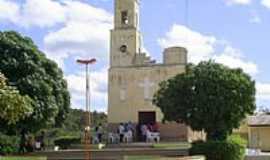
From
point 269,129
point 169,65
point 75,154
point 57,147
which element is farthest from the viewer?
point 269,129

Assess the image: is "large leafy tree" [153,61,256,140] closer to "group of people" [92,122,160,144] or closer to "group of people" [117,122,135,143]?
"group of people" [92,122,160,144]

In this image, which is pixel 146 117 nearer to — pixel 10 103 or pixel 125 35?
pixel 125 35

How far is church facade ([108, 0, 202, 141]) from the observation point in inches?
1599

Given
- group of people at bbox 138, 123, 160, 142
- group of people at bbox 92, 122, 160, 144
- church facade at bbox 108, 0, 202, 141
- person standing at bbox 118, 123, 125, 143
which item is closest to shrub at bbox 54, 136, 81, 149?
group of people at bbox 92, 122, 160, 144

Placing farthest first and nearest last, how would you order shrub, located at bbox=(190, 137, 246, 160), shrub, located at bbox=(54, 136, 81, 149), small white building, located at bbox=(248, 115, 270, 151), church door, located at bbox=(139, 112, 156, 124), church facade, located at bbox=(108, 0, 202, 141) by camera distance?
small white building, located at bbox=(248, 115, 270, 151) < church door, located at bbox=(139, 112, 156, 124) < church facade, located at bbox=(108, 0, 202, 141) < shrub, located at bbox=(54, 136, 81, 149) < shrub, located at bbox=(190, 137, 246, 160)

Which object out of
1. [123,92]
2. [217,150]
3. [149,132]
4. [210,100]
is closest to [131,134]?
[149,132]

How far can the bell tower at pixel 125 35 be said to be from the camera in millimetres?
42375

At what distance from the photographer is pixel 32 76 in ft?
104

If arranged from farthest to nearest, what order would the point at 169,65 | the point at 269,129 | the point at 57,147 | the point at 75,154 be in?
the point at 269,129 → the point at 169,65 → the point at 57,147 → the point at 75,154

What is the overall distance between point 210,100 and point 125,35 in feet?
44.4

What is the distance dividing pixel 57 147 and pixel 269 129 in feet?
71.7

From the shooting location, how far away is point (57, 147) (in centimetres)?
3756

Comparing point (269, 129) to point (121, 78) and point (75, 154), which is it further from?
point (75, 154)

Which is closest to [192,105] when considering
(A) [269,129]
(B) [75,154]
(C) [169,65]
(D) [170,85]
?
(D) [170,85]
